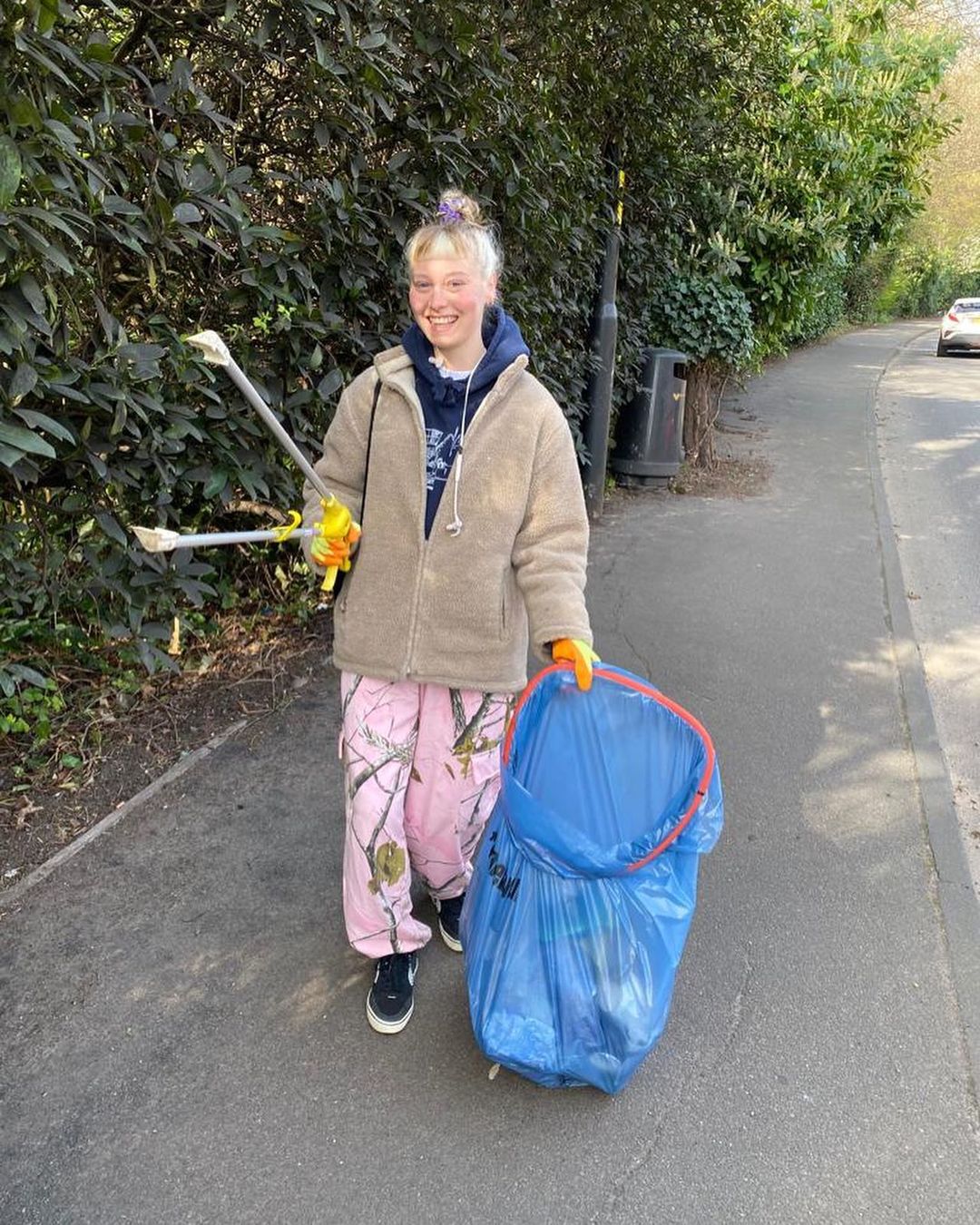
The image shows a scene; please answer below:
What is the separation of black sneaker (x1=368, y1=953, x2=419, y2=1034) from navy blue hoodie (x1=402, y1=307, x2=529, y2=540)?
1103 millimetres

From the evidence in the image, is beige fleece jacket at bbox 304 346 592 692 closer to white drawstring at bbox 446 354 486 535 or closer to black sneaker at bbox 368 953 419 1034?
white drawstring at bbox 446 354 486 535

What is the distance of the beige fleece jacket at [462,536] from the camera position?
6.72 ft

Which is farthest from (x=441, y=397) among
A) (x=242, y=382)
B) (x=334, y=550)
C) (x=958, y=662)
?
(x=958, y=662)

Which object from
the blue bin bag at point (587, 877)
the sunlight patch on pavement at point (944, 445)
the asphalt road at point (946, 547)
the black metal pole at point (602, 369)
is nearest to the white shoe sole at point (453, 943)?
the blue bin bag at point (587, 877)

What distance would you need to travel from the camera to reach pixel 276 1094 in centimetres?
207

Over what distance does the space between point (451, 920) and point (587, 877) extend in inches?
32.1

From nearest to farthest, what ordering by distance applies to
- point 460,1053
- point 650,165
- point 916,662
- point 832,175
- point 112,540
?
1. point 460,1053
2. point 112,540
3. point 916,662
4. point 650,165
5. point 832,175

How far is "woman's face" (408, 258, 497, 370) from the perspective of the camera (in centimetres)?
196

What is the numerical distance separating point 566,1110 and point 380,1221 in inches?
18.6

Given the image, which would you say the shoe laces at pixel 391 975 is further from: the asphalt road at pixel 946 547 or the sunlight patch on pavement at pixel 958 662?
the sunlight patch on pavement at pixel 958 662

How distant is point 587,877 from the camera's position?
6.14 feet

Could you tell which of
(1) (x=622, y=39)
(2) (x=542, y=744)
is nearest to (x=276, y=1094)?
(2) (x=542, y=744)

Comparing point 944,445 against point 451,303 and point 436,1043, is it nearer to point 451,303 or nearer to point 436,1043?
point 451,303

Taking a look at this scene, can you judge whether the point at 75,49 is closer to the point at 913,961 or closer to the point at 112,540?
the point at 112,540
